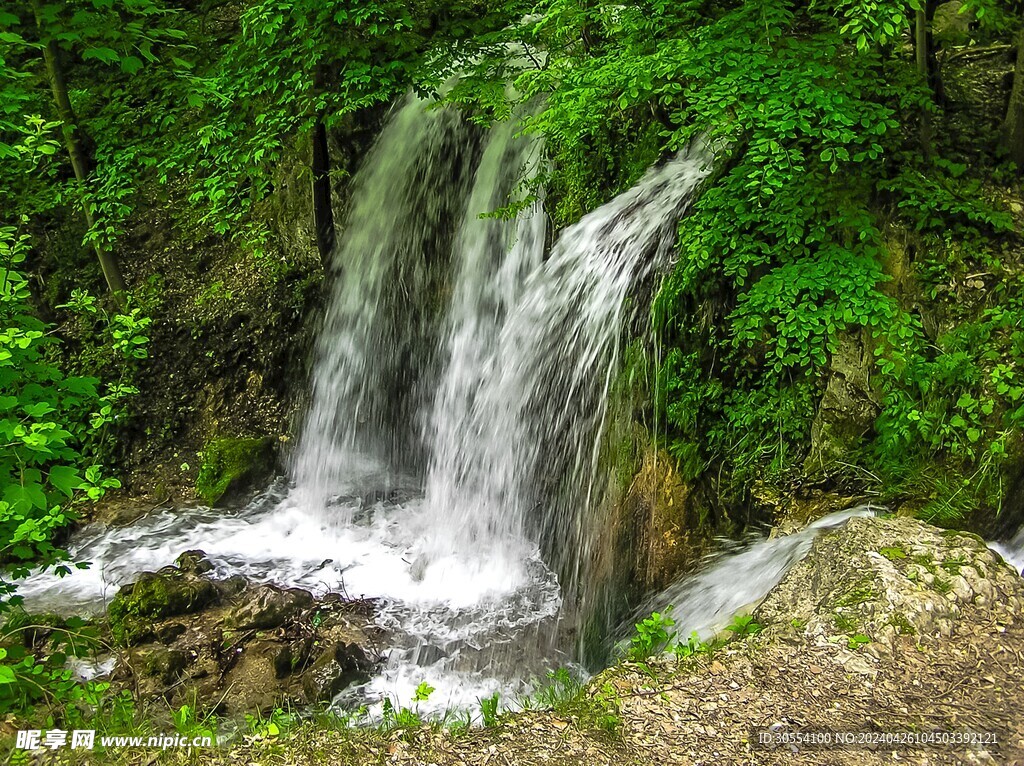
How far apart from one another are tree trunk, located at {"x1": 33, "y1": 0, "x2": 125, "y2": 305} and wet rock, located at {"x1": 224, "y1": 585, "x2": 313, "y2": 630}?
447 centimetres

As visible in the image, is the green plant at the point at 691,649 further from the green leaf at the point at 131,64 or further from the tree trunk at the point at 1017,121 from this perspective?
the green leaf at the point at 131,64

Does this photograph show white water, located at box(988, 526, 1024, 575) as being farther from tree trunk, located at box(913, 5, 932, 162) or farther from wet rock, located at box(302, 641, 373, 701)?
wet rock, located at box(302, 641, 373, 701)

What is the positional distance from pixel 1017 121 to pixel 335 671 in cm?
596

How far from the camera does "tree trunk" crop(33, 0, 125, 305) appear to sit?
7074 mm

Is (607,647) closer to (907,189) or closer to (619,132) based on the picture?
(907,189)

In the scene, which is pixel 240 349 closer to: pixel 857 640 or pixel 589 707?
pixel 589 707

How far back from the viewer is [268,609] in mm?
5926

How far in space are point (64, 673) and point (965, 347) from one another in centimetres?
536

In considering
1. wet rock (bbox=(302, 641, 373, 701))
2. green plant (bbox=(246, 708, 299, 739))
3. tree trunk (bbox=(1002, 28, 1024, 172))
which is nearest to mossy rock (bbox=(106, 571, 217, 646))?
wet rock (bbox=(302, 641, 373, 701))

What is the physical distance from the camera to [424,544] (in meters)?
6.96

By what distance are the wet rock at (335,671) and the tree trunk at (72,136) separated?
5089mm

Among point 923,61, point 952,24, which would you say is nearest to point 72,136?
point 923,61

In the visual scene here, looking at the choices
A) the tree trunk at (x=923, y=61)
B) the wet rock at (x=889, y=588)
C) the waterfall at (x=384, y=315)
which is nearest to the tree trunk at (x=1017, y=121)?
the tree trunk at (x=923, y=61)

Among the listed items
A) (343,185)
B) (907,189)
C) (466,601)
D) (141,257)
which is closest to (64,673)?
(466,601)
